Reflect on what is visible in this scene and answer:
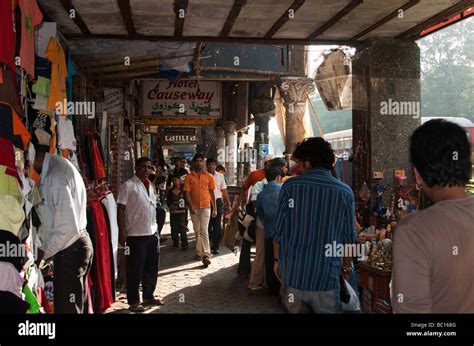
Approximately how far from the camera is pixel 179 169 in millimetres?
12008

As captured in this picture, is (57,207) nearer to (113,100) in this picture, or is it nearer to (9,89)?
(9,89)

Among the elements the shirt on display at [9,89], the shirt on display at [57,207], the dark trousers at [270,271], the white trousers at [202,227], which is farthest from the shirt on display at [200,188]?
the shirt on display at [9,89]

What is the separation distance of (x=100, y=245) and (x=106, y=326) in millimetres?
3476

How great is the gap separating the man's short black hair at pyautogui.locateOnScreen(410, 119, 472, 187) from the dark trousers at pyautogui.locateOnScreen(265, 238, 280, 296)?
5.09 metres

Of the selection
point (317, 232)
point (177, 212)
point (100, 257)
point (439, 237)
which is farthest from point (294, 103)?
point (439, 237)

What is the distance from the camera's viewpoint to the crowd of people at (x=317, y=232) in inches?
71.2

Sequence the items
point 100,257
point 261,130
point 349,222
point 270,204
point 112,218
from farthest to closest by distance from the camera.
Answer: point 261,130 → point 270,204 → point 112,218 → point 100,257 → point 349,222

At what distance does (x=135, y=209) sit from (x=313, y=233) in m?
3.34

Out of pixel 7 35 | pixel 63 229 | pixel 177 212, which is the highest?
pixel 7 35

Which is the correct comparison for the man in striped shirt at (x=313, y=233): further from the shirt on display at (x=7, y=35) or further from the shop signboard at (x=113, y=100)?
the shop signboard at (x=113, y=100)

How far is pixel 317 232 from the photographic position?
323 cm

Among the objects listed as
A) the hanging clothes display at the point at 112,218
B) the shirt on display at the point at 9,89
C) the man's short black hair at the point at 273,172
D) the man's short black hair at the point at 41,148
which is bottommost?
the hanging clothes display at the point at 112,218

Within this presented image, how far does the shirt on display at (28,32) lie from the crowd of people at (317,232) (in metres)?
0.85

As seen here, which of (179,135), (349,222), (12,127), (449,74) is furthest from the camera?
(449,74)
